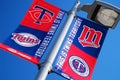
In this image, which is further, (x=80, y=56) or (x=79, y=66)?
(x=80, y=56)

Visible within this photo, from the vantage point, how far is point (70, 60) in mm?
7070

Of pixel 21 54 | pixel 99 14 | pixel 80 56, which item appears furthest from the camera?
pixel 99 14

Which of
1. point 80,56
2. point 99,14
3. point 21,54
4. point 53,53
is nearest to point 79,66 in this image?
point 80,56

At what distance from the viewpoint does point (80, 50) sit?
7.50 meters

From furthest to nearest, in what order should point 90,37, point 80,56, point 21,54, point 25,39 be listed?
point 90,37 < point 80,56 < point 25,39 < point 21,54

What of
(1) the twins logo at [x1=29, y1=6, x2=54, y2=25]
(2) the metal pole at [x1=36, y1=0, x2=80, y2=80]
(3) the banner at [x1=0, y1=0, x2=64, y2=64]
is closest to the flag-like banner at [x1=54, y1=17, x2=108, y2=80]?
(2) the metal pole at [x1=36, y1=0, x2=80, y2=80]

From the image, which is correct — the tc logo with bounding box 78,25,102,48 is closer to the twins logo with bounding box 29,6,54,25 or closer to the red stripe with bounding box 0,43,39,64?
the twins logo with bounding box 29,6,54,25

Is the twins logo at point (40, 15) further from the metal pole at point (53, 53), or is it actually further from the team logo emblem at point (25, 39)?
the team logo emblem at point (25, 39)

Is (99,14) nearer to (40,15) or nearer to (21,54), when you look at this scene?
(40,15)

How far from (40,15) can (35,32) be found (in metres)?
0.69

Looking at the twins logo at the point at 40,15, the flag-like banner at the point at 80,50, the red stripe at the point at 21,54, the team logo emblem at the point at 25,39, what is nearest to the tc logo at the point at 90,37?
the flag-like banner at the point at 80,50

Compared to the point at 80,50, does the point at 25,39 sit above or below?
below

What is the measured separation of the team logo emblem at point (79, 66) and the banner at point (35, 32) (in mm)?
597

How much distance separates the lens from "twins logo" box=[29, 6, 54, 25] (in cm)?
780
